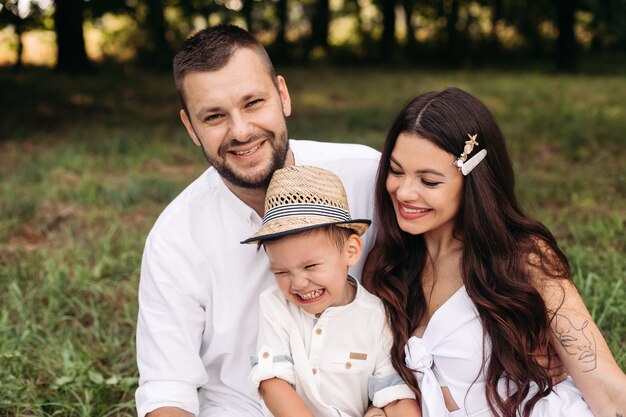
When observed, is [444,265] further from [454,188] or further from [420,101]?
[420,101]

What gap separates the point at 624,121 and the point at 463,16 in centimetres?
1382

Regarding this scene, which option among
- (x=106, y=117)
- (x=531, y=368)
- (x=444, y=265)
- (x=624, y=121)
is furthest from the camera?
(x=106, y=117)

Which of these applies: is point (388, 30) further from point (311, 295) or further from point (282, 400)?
point (282, 400)

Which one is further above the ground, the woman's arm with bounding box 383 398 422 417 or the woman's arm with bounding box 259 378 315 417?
the woman's arm with bounding box 259 378 315 417

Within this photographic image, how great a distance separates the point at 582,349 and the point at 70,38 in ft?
38.2

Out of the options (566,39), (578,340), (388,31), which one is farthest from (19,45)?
(578,340)

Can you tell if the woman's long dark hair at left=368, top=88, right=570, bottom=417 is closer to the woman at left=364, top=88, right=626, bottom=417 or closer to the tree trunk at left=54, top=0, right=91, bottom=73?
the woman at left=364, top=88, right=626, bottom=417

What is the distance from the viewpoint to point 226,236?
9.65 ft

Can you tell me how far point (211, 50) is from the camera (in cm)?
286

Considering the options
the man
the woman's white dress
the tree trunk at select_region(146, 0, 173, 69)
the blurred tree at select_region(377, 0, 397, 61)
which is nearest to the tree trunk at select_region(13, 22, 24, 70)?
the tree trunk at select_region(146, 0, 173, 69)

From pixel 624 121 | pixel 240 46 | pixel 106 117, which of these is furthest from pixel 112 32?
pixel 240 46

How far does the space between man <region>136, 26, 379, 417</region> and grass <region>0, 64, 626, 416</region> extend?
79 centimetres

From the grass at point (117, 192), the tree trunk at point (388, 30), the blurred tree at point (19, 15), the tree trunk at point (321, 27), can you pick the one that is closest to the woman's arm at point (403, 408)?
the grass at point (117, 192)

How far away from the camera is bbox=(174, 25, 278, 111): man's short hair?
112 inches
